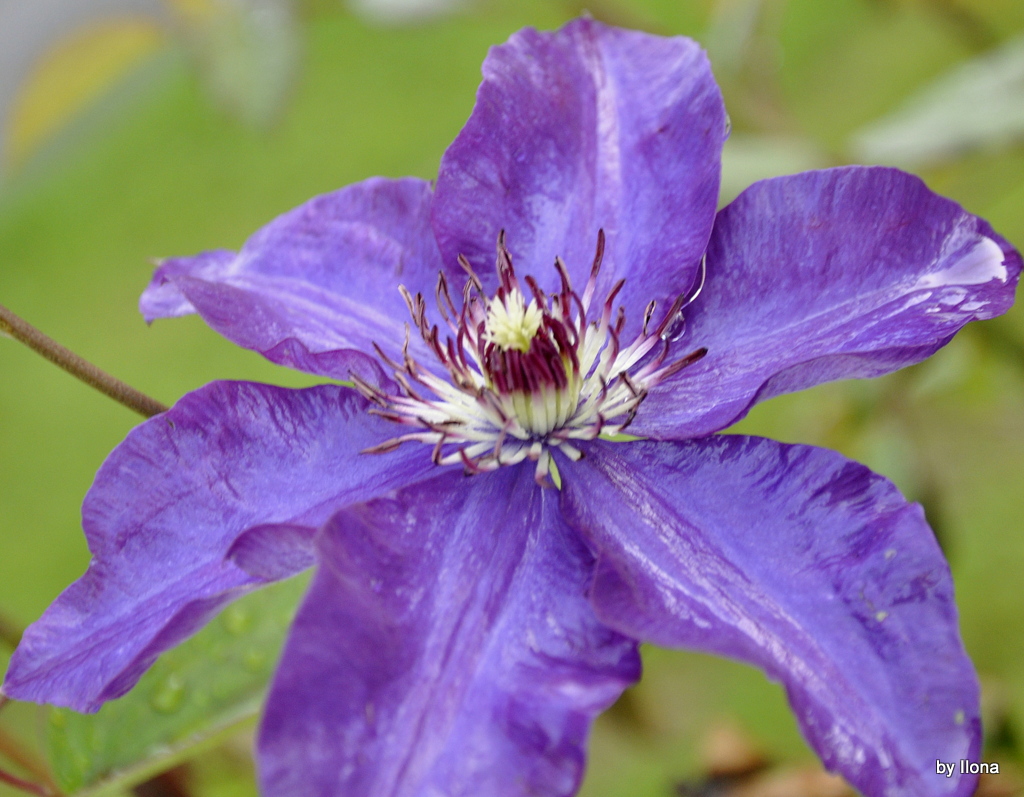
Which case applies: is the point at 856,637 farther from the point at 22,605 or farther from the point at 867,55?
the point at 867,55

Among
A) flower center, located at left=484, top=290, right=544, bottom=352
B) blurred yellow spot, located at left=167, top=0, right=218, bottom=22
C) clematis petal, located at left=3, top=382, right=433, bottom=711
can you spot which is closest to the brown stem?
clematis petal, located at left=3, top=382, right=433, bottom=711

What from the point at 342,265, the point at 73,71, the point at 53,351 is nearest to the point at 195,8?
the point at 73,71

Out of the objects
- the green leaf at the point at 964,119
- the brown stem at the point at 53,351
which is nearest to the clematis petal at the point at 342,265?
the brown stem at the point at 53,351

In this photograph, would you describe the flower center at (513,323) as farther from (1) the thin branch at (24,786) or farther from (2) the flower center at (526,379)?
(1) the thin branch at (24,786)

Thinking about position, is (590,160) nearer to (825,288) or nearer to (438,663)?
(825,288)

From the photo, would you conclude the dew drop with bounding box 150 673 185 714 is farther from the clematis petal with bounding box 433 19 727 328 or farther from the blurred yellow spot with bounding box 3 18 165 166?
the blurred yellow spot with bounding box 3 18 165 166

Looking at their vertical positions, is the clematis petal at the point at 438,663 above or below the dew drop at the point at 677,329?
below
